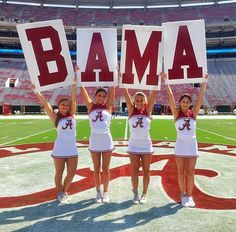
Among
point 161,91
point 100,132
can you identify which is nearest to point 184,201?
point 100,132

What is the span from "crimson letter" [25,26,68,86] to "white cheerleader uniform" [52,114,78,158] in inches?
27.4

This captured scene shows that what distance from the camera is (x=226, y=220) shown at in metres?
4.49

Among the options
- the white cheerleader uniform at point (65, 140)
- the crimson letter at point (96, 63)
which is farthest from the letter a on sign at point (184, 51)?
the white cheerleader uniform at point (65, 140)

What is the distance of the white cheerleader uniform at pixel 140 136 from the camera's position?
537 centimetres

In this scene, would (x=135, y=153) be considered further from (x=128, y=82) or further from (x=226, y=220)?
(x=226, y=220)

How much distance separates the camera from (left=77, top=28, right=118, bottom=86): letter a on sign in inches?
226

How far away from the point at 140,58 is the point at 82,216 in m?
2.70

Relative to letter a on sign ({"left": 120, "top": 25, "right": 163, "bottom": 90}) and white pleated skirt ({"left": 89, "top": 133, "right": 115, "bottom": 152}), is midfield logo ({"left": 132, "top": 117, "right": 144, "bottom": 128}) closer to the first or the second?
white pleated skirt ({"left": 89, "top": 133, "right": 115, "bottom": 152})

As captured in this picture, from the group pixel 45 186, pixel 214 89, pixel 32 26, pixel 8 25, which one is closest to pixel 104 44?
pixel 32 26

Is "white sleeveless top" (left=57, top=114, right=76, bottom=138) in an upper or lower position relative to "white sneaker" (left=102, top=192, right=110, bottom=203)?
upper

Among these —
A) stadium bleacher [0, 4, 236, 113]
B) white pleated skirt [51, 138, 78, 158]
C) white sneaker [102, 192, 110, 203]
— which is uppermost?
stadium bleacher [0, 4, 236, 113]

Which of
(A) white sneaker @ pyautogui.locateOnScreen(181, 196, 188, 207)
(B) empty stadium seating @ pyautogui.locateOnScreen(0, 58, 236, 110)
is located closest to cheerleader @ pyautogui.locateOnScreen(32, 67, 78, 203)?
(A) white sneaker @ pyautogui.locateOnScreen(181, 196, 188, 207)

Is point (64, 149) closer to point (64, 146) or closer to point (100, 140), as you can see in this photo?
point (64, 146)

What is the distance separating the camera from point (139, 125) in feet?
17.7
